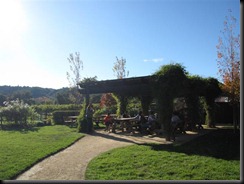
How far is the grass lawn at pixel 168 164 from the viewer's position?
5965 mm

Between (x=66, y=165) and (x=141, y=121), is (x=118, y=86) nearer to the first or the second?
(x=141, y=121)

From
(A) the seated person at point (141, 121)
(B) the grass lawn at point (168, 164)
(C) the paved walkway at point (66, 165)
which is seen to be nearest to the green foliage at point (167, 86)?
(B) the grass lawn at point (168, 164)

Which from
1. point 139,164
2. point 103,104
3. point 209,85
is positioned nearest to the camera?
point 139,164

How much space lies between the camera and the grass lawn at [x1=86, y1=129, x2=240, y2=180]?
5965 millimetres

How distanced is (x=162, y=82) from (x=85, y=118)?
6156mm

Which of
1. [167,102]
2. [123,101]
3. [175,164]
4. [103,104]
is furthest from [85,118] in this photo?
[103,104]

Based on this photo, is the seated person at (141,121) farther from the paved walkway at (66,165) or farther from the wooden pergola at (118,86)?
the paved walkway at (66,165)

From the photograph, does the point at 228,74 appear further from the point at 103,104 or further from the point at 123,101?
the point at 103,104

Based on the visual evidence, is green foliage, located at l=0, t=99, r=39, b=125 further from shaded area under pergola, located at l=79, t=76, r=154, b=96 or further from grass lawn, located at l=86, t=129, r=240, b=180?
grass lawn, located at l=86, t=129, r=240, b=180

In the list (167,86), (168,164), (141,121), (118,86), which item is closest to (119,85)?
(118,86)

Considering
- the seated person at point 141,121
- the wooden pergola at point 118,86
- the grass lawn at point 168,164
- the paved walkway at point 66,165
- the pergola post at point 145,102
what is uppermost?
the wooden pergola at point 118,86

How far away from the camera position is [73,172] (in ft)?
21.2

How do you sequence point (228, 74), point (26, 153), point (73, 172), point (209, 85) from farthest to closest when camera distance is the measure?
point (209, 85)
point (228, 74)
point (26, 153)
point (73, 172)

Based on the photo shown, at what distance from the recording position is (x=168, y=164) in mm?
6820
